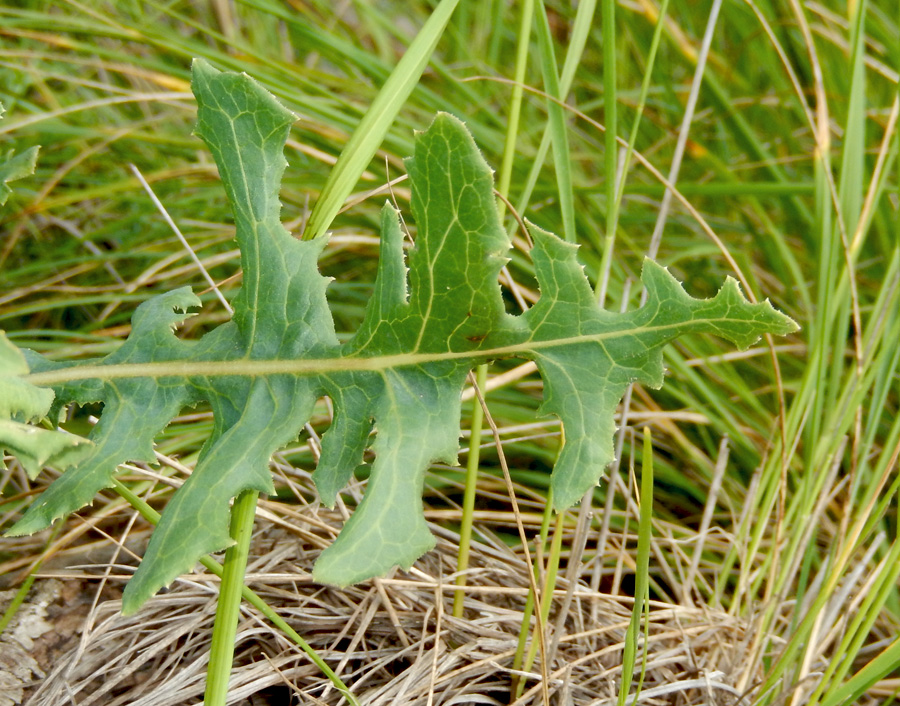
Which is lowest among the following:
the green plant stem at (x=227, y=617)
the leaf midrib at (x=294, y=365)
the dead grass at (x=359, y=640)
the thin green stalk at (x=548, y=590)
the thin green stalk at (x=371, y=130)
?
the dead grass at (x=359, y=640)

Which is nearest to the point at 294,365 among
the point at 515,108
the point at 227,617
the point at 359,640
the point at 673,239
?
the point at 227,617

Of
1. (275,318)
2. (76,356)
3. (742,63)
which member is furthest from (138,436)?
(742,63)

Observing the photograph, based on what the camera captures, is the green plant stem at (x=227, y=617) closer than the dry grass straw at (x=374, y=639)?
Yes

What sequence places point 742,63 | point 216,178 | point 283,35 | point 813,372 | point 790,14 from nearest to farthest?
point 813,372
point 216,178
point 790,14
point 742,63
point 283,35

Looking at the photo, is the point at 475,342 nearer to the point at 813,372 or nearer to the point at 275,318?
the point at 275,318

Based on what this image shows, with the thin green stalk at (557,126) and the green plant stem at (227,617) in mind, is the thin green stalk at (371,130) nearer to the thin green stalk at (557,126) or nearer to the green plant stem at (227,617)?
the thin green stalk at (557,126)

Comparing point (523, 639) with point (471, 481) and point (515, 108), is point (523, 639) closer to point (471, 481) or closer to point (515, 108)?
point (471, 481)

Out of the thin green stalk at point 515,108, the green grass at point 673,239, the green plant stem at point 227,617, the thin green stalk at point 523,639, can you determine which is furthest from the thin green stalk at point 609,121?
A: the green plant stem at point 227,617

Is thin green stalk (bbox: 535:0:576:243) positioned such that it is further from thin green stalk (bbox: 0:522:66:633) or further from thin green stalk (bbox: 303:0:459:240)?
thin green stalk (bbox: 0:522:66:633)
